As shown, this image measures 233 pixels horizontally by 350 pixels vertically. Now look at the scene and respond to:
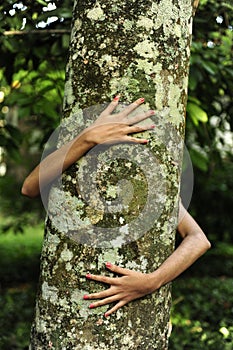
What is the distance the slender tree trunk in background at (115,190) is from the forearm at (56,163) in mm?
34

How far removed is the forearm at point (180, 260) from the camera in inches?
76.6

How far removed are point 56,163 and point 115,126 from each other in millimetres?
242

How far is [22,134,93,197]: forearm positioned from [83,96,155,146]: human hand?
34 mm

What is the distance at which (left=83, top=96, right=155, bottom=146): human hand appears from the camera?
1.88 metres

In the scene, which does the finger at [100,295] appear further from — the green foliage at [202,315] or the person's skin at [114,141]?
the green foliage at [202,315]

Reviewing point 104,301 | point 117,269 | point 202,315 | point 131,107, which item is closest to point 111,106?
point 131,107

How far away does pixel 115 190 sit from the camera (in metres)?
1.89

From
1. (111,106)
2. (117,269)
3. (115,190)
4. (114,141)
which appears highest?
(111,106)

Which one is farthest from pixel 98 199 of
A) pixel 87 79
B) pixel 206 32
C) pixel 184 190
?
pixel 206 32

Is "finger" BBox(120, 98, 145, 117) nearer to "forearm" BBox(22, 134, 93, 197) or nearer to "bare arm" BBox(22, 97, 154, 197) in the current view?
"bare arm" BBox(22, 97, 154, 197)

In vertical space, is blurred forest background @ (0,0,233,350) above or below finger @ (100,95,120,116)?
below

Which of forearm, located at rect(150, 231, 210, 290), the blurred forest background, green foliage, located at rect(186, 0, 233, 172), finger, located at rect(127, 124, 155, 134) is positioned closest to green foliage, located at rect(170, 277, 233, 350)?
the blurred forest background

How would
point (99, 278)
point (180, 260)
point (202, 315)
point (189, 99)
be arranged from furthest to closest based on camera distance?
1. point (202, 315)
2. point (189, 99)
3. point (180, 260)
4. point (99, 278)

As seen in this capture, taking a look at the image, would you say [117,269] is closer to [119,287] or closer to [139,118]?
[119,287]
